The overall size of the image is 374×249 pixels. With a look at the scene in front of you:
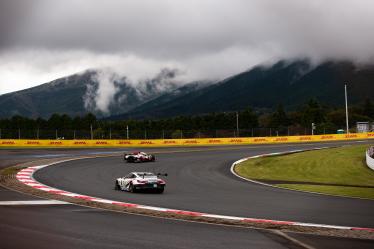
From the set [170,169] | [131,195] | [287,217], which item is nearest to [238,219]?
[287,217]

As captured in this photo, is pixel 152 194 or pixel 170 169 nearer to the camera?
pixel 152 194

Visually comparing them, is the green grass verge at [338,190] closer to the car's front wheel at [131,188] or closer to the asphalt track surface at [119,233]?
the asphalt track surface at [119,233]

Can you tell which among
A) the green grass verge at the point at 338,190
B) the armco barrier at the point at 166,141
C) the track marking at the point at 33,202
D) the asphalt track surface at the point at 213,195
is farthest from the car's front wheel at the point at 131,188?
the armco barrier at the point at 166,141

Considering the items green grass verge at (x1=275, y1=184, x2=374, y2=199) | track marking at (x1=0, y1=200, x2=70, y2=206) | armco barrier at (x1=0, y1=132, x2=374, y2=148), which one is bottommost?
green grass verge at (x1=275, y1=184, x2=374, y2=199)

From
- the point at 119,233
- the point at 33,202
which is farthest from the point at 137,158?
the point at 119,233

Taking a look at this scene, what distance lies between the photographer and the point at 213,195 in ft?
72.8

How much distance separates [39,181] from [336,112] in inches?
6341

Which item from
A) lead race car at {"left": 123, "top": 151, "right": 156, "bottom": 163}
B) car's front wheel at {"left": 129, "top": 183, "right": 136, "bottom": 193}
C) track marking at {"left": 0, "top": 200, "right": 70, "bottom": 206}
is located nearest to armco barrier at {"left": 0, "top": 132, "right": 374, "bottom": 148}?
lead race car at {"left": 123, "top": 151, "right": 156, "bottom": 163}

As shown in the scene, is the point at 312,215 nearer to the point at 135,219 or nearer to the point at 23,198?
the point at 135,219

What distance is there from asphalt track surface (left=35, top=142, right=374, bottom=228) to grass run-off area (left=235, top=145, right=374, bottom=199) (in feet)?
6.97

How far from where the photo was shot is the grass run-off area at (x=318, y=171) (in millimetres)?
26547

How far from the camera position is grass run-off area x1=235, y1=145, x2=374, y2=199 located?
2655 centimetres

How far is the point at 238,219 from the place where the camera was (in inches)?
583

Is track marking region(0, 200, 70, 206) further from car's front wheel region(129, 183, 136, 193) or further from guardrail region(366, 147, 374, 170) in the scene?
guardrail region(366, 147, 374, 170)
